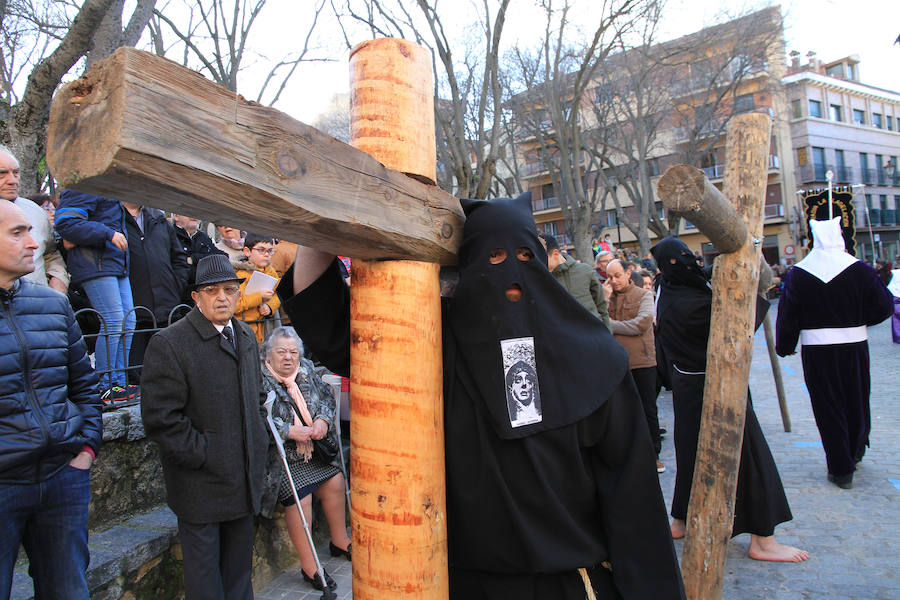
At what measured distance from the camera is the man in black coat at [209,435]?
3078mm

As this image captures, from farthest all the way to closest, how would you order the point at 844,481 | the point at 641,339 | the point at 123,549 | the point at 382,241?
the point at 641,339, the point at 844,481, the point at 123,549, the point at 382,241

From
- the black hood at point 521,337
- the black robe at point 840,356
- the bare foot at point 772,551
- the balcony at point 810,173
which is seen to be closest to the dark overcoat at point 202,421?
the black hood at point 521,337

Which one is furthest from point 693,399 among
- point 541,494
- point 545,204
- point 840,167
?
point 840,167

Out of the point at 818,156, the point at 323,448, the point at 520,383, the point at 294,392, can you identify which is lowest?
the point at 323,448

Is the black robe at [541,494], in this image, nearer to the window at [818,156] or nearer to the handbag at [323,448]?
the handbag at [323,448]

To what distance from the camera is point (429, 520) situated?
70.1 inches

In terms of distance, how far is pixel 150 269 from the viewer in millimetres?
4785

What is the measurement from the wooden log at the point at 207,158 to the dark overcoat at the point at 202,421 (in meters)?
1.93

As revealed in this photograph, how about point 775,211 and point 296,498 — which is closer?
point 296,498

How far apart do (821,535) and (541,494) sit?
3641mm

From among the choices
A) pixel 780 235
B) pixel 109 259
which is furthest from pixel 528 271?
pixel 780 235

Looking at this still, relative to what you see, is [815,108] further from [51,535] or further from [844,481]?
[51,535]

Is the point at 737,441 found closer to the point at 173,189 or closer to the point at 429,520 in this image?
the point at 429,520

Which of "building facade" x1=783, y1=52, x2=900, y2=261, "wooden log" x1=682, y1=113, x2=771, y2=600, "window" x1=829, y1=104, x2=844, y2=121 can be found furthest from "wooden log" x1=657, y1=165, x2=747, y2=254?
"window" x1=829, y1=104, x2=844, y2=121
